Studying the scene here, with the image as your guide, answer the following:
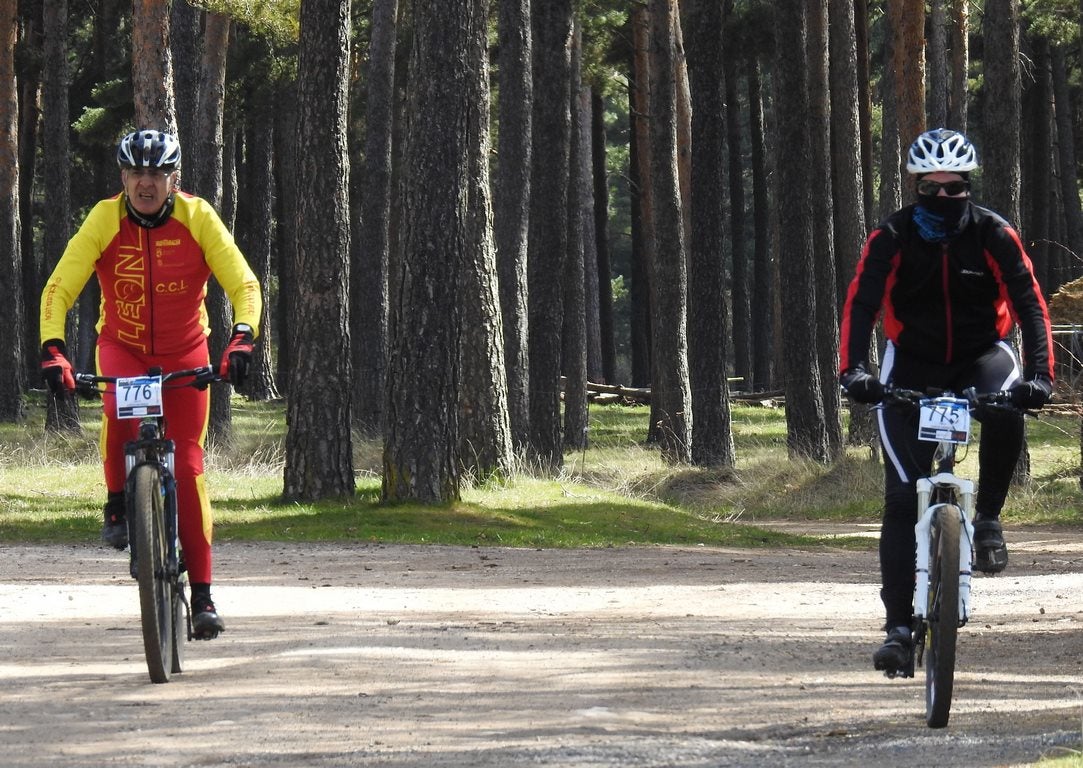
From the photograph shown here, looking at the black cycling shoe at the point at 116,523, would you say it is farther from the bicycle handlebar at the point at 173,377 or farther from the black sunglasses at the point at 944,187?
the black sunglasses at the point at 944,187

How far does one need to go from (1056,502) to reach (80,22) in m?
31.3

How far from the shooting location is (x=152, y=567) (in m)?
6.94

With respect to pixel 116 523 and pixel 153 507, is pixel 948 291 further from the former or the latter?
pixel 116 523

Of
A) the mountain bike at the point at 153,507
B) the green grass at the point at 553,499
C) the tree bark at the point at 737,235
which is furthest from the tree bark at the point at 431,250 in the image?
the tree bark at the point at 737,235

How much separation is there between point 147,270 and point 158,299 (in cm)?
13

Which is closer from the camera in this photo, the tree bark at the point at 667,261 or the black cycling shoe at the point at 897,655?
the black cycling shoe at the point at 897,655

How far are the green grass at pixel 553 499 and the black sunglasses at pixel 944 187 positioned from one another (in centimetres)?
873

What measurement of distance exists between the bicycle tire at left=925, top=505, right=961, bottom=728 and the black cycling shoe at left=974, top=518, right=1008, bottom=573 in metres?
0.25

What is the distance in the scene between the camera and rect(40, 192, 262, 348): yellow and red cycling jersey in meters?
7.41

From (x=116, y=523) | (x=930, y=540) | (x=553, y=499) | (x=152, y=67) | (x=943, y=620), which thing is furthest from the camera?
(x=152, y=67)

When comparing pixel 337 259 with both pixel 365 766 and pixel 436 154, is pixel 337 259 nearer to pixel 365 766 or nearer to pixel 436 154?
pixel 436 154

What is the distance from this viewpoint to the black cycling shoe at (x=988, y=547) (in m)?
6.56

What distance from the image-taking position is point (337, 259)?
55.8 feet

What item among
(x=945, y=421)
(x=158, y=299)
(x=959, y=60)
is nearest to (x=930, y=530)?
(x=945, y=421)
